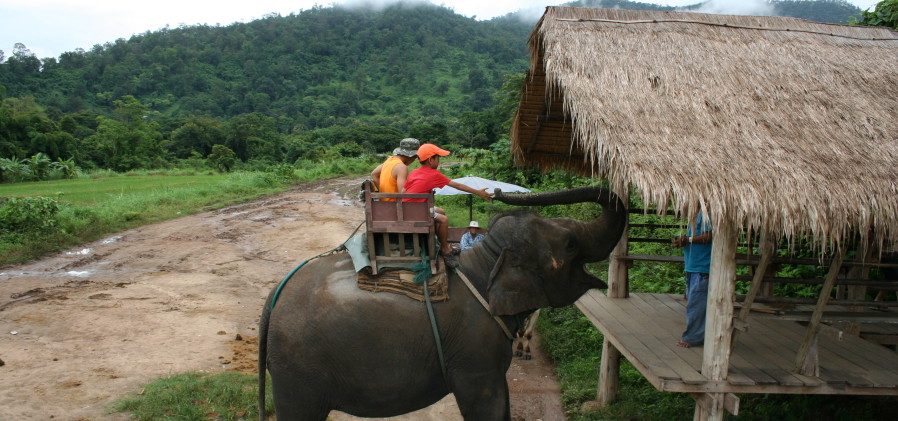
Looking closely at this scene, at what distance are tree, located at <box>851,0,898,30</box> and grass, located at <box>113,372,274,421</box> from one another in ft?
29.4

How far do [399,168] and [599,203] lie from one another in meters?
1.48

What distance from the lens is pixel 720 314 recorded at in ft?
13.7

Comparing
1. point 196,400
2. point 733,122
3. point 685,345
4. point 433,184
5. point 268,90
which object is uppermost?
point 268,90

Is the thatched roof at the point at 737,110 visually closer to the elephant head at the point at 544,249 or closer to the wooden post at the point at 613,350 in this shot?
the elephant head at the point at 544,249

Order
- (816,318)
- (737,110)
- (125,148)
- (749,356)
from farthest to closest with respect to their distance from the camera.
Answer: (125,148)
(749,356)
(737,110)
(816,318)

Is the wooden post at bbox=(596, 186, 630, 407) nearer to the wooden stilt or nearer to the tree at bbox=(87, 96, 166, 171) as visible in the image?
the wooden stilt

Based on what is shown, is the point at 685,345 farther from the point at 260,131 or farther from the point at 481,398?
the point at 260,131

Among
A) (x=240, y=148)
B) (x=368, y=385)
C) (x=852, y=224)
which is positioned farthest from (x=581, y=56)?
(x=240, y=148)

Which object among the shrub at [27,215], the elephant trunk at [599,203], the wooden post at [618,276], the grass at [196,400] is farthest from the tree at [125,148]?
the elephant trunk at [599,203]

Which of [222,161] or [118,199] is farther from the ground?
[118,199]

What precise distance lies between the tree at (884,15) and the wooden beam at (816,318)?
18.2 feet

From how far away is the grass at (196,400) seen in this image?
5871 mm

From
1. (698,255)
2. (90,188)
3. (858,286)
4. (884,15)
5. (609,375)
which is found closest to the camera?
(698,255)

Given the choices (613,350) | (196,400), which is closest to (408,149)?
(613,350)
